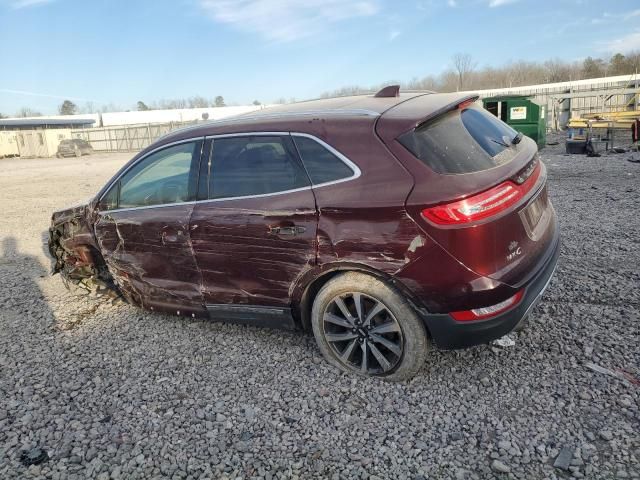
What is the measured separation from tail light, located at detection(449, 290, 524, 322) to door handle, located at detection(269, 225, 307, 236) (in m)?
1.07

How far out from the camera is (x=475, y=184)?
104 inches

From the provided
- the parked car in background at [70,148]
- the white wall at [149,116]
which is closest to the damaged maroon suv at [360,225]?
the parked car in background at [70,148]

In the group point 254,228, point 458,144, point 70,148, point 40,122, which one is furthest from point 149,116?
point 458,144

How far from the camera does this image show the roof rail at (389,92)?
3516 mm

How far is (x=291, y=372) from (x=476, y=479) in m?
1.45

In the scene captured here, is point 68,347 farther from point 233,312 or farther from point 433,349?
point 433,349

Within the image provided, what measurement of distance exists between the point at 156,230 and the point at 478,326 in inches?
98.2

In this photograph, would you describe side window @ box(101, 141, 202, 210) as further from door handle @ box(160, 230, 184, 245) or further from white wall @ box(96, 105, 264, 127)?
white wall @ box(96, 105, 264, 127)

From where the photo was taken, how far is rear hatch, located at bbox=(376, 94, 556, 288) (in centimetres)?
262

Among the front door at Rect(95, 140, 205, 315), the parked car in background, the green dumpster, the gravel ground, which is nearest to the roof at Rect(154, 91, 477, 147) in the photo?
the front door at Rect(95, 140, 205, 315)

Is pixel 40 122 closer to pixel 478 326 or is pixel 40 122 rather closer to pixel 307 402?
pixel 307 402

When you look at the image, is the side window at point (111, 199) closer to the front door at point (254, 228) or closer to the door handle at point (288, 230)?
the front door at point (254, 228)

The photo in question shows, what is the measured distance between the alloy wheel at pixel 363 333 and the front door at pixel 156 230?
1.16m

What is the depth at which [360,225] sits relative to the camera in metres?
2.83
